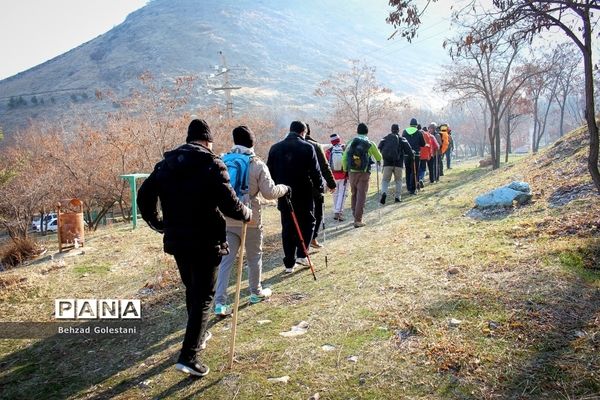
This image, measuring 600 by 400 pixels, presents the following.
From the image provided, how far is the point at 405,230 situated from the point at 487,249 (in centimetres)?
246

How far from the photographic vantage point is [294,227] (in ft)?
21.5

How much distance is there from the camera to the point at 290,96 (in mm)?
144875

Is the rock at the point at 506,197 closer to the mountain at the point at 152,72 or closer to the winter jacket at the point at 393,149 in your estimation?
the winter jacket at the point at 393,149

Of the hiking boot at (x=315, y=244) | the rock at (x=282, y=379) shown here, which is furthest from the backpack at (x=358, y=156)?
the rock at (x=282, y=379)

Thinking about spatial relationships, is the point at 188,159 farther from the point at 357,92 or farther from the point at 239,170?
the point at 357,92

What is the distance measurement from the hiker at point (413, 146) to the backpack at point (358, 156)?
4741 millimetres

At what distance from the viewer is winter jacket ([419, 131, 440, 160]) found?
49.3 feet

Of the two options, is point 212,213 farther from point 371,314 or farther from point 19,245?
point 19,245

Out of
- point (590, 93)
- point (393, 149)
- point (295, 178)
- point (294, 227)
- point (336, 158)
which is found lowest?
point (294, 227)

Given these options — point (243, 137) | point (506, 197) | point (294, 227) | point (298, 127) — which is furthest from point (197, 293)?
point (506, 197)

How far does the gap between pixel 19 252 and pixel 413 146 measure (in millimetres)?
12034

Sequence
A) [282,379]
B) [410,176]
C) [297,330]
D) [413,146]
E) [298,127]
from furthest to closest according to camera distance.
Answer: [413,146] < [410,176] < [298,127] < [297,330] < [282,379]

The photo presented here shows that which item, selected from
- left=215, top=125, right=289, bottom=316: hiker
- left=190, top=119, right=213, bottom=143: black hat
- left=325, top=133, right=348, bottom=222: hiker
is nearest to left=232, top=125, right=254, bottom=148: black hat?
left=215, top=125, right=289, bottom=316: hiker

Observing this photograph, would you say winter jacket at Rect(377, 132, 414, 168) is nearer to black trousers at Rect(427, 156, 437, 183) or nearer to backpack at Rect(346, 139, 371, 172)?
backpack at Rect(346, 139, 371, 172)
